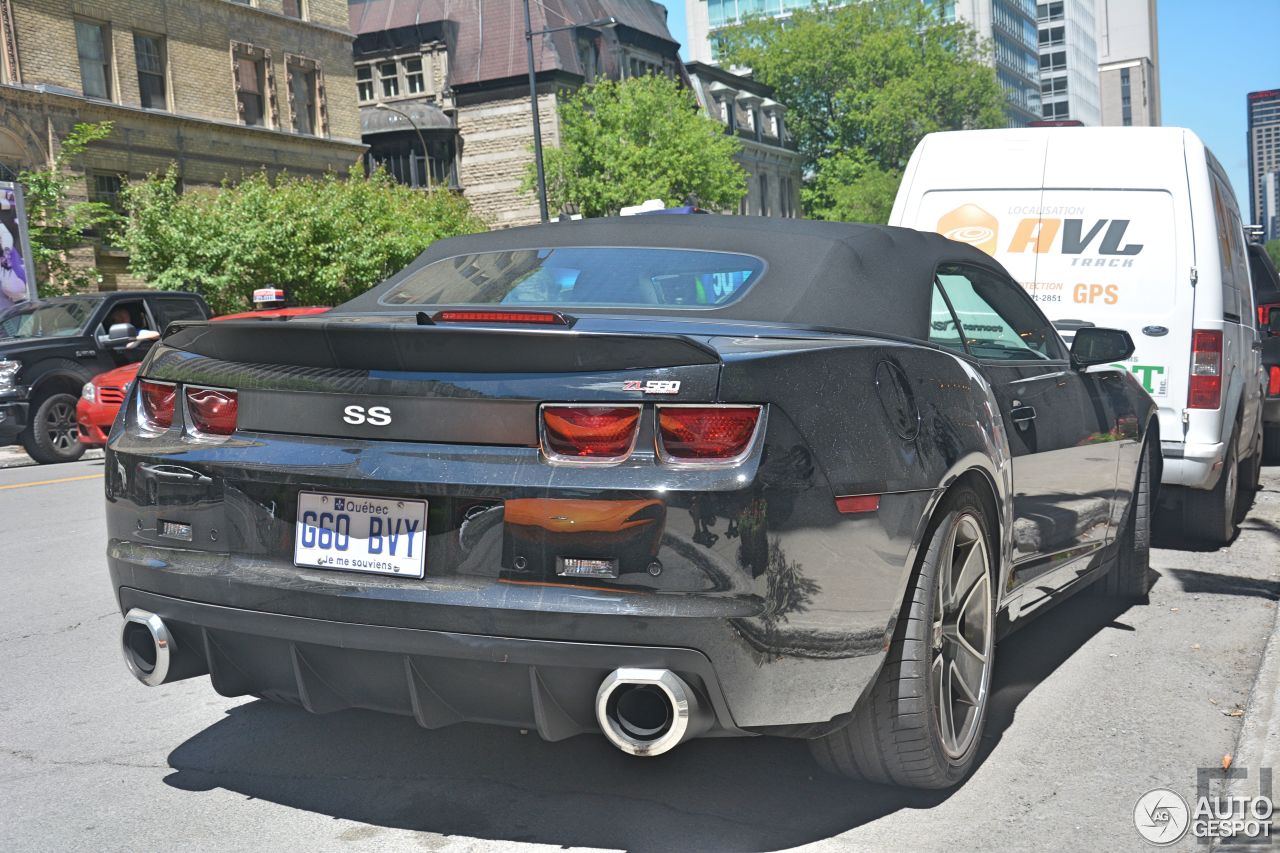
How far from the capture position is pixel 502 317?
3.40 meters

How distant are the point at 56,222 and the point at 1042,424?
2536cm

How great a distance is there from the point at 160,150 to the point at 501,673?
34.5 m

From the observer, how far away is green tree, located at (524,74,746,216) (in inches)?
1966

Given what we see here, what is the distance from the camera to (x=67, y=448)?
15742 millimetres

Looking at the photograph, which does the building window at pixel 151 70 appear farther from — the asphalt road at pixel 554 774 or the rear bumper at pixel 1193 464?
the asphalt road at pixel 554 774

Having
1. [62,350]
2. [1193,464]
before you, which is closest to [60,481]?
[62,350]

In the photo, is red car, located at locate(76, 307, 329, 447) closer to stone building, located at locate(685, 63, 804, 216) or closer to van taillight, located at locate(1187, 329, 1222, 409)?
van taillight, located at locate(1187, 329, 1222, 409)

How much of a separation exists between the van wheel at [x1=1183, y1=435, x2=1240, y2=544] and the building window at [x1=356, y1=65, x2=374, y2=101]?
2150 inches

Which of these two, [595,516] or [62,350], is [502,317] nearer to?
[595,516]

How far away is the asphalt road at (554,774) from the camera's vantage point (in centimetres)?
351

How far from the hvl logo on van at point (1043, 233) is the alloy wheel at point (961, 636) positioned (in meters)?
4.10

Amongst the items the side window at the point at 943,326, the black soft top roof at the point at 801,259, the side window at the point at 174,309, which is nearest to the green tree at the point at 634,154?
the side window at the point at 174,309

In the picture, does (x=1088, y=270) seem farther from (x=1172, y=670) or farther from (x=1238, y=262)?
(x=1172, y=670)

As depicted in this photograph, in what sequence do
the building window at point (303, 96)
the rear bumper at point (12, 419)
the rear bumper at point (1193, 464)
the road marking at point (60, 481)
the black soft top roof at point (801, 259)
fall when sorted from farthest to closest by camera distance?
1. the building window at point (303, 96)
2. the rear bumper at point (12, 419)
3. the road marking at point (60, 481)
4. the rear bumper at point (1193, 464)
5. the black soft top roof at point (801, 259)
